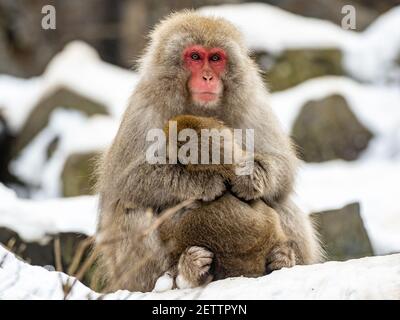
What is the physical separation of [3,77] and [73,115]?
6.86 ft

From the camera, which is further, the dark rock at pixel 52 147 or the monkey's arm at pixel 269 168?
the dark rock at pixel 52 147

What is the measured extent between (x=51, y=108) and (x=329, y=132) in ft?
10.6

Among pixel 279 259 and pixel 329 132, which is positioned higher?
pixel 279 259

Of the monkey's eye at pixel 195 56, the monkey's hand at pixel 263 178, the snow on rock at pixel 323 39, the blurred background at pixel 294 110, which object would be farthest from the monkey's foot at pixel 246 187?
the snow on rock at pixel 323 39

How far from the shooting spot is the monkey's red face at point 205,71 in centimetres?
492

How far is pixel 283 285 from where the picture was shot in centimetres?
416

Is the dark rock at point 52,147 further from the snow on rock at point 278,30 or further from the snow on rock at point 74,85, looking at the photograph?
the snow on rock at point 278,30

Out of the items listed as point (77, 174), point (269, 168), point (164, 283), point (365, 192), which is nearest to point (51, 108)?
point (77, 174)

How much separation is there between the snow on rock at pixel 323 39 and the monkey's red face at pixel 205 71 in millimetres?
5800

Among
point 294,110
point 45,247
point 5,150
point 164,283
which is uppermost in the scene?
point 164,283

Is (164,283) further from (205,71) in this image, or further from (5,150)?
(5,150)

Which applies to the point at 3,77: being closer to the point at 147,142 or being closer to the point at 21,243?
the point at 21,243

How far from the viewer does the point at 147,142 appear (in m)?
4.90
